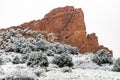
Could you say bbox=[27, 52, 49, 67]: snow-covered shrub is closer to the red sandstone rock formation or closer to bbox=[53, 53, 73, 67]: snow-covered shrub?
bbox=[53, 53, 73, 67]: snow-covered shrub

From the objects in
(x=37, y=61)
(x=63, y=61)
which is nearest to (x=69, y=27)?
(x=63, y=61)

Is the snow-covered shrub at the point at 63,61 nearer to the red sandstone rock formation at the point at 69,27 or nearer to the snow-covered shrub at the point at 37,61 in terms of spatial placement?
the snow-covered shrub at the point at 37,61

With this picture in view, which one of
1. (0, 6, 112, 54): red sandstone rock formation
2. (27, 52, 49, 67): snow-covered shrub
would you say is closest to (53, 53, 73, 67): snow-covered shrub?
(27, 52, 49, 67): snow-covered shrub

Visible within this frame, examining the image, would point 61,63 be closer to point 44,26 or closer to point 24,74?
point 24,74

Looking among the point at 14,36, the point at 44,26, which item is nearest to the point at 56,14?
the point at 44,26

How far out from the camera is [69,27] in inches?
2803

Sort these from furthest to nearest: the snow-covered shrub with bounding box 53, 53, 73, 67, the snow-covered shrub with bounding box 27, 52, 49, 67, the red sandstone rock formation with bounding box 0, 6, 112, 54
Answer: the red sandstone rock formation with bounding box 0, 6, 112, 54 → the snow-covered shrub with bounding box 53, 53, 73, 67 → the snow-covered shrub with bounding box 27, 52, 49, 67

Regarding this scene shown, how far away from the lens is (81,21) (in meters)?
71.5

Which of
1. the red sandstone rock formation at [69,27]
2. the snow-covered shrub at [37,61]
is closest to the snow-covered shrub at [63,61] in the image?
the snow-covered shrub at [37,61]

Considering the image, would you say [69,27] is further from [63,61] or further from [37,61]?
[37,61]

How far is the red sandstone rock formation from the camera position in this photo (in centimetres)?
6588

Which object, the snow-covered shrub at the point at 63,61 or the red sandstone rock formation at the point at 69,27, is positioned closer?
the snow-covered shrub at the point at 63,61

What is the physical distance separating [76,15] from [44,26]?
18.9 feet

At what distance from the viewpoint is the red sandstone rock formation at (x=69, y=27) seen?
65875 millimetres
